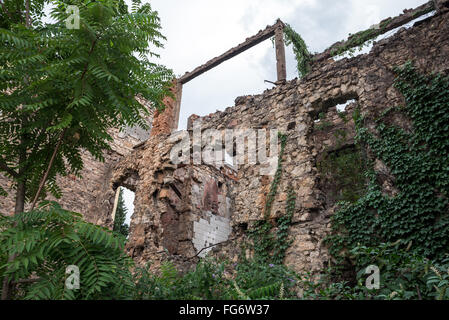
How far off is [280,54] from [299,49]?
6.17 ft

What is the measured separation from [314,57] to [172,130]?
17.2 ft

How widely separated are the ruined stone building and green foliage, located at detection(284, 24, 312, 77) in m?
0.39

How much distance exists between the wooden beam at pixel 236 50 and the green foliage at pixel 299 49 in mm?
414

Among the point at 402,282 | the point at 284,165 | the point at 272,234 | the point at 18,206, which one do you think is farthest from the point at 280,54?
the point at 18,206

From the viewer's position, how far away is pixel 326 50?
34.9ft

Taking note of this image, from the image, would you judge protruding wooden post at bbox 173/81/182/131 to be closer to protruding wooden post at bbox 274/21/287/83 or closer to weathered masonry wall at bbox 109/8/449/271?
weathered masonry wall at bbox 109/8/449/271

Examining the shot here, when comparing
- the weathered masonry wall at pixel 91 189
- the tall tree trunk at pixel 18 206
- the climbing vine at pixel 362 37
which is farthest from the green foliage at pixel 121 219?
the tall tree trunk at pixel 18 206

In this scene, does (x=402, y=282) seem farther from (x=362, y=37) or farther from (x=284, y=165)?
(x=362, y=37)

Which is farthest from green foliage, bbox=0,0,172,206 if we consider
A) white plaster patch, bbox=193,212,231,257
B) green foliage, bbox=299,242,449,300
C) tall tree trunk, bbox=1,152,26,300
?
white plaster patch, bbox=193,212,231,257

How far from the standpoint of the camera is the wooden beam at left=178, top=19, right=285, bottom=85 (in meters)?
8.87

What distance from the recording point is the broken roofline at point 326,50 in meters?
6.71

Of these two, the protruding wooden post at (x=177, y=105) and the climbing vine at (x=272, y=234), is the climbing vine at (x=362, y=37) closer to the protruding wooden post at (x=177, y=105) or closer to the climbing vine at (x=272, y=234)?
the climbing vine at (x=272, y=234)
